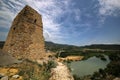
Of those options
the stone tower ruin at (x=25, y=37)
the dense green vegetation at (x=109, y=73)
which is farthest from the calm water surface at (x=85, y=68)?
the stone tower ruin at (x=25, y=37)

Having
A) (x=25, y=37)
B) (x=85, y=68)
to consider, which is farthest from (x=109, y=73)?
(x=85, y=68)

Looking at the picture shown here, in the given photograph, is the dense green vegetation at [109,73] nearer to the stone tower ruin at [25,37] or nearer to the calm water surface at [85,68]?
the calm water surface at [85,68]

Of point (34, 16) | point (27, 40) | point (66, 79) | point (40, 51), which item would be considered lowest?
point (66, 79)

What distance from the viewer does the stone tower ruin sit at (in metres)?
8.06

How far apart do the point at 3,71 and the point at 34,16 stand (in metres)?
5.12

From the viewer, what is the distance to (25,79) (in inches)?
204

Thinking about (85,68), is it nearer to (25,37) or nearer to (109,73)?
(109,73)

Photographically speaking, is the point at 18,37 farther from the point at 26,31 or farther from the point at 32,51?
the point at 32,51

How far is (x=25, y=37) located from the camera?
8.21m

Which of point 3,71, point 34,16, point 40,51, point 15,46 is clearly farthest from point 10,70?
point 34,16

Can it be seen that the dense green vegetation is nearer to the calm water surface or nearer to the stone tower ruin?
the calm water surface

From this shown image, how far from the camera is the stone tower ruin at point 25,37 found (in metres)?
8.06

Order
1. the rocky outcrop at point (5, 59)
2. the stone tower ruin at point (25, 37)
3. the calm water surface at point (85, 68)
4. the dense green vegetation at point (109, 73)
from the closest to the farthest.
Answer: the rocky outcrop at point (5, 59)
the stone tower ruin at point (25, 37)
the dense green vegetation at point (109, 73)
the calm water surface at point (85, 68)

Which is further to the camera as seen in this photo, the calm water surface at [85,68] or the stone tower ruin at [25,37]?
the calm water surface at [85,68]
